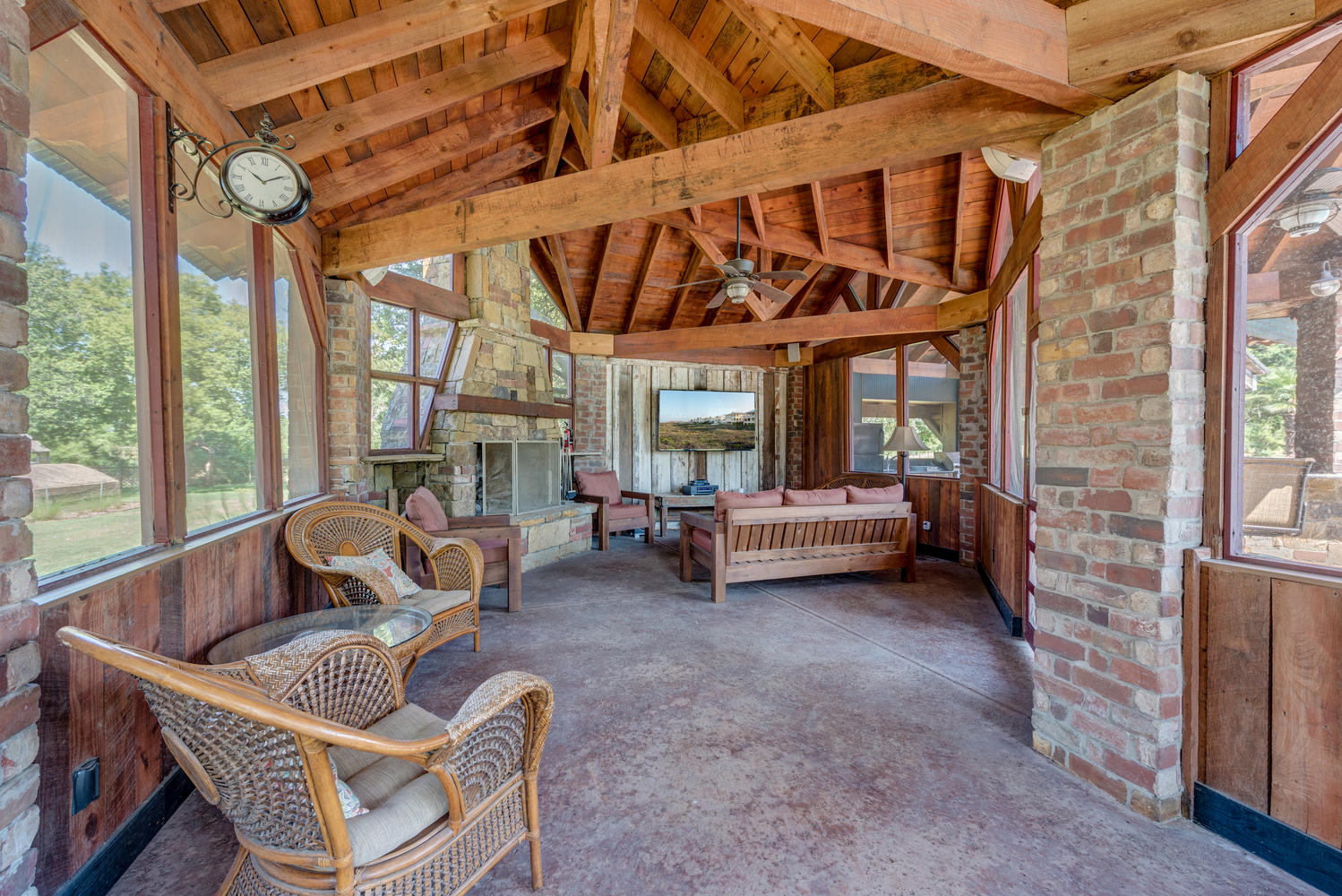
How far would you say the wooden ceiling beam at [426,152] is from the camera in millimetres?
3436

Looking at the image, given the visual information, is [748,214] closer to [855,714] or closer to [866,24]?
[866,24]

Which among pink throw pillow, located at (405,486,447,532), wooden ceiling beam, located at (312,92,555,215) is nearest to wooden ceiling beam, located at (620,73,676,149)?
wooden ceiling beam, located at (312,92,555,215)

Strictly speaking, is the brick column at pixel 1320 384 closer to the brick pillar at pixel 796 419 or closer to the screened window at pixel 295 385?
the screened window at pixel 295 385

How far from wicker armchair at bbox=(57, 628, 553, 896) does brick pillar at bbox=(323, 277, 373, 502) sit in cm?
266

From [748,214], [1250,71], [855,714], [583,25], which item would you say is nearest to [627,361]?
[748,214]

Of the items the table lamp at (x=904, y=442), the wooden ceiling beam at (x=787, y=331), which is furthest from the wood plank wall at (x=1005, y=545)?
the wooden ceiling beam at (x=787, y=331)

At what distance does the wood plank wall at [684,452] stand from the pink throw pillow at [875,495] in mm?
3928

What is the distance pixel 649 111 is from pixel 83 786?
4.86 meters

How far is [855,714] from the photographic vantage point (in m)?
2.48

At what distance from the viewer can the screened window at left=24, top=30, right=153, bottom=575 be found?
1445mm

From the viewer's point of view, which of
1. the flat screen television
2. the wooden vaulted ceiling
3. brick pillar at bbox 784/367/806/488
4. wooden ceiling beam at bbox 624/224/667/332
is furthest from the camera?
Answer: brick pillar at bbox 784/367/806/488

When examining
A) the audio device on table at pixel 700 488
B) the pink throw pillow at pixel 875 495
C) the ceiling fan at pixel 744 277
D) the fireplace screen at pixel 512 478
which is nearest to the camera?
the pink throw pillow at pixel 875 495

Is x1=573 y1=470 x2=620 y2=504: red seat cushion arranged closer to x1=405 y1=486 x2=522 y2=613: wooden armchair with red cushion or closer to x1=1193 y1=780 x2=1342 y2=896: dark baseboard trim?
x1=405 y1=486 x2=522 y2=613: wooden armchair with red cushion

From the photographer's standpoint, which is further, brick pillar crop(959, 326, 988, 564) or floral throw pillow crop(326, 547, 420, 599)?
brick pillar crop(959, 326, 988, 564)
